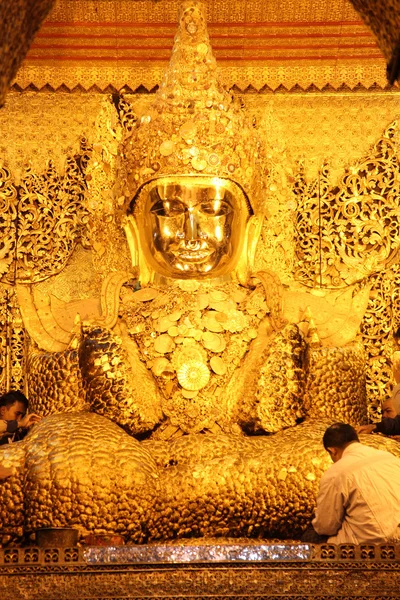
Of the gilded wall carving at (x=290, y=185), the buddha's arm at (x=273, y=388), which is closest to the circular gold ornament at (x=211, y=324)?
the buddha's arm at (x=273, y=388)

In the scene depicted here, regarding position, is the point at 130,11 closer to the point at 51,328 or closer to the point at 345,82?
the point at 345,82

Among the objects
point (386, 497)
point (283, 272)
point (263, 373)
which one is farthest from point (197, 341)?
point (386, 497)

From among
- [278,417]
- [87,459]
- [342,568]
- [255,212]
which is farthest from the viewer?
[255,212]

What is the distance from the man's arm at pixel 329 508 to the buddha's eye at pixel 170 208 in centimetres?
217

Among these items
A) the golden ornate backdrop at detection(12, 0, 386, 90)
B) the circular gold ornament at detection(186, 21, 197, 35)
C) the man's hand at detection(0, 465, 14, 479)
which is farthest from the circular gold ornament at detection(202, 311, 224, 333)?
the golden ornate backdrop at detection(12, 0, 386, 90)

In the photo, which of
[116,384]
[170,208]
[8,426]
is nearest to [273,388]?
[116,384]

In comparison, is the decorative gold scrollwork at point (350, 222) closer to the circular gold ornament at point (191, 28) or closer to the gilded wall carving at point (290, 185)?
the gilded wall carving at point (290, 185)

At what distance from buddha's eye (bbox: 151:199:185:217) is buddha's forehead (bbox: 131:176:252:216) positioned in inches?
0.6

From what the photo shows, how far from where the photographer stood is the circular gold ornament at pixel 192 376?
7035 millimetres

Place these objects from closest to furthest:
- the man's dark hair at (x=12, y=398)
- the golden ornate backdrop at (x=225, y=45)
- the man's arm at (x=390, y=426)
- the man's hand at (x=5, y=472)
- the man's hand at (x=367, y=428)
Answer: the man's hand at (x=5, y=472)
the man's hand at (x=367, y=428)
the man's arm at (x=390, y=426)
the man's dark hair at (x=12, y=398)
the golden ornate backdrop at (x=225, y=45)

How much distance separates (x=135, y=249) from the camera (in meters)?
7.52

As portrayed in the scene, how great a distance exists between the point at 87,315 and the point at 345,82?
6.64 feet

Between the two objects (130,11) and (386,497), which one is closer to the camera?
(386,497)

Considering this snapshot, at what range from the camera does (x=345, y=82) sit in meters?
8.16
